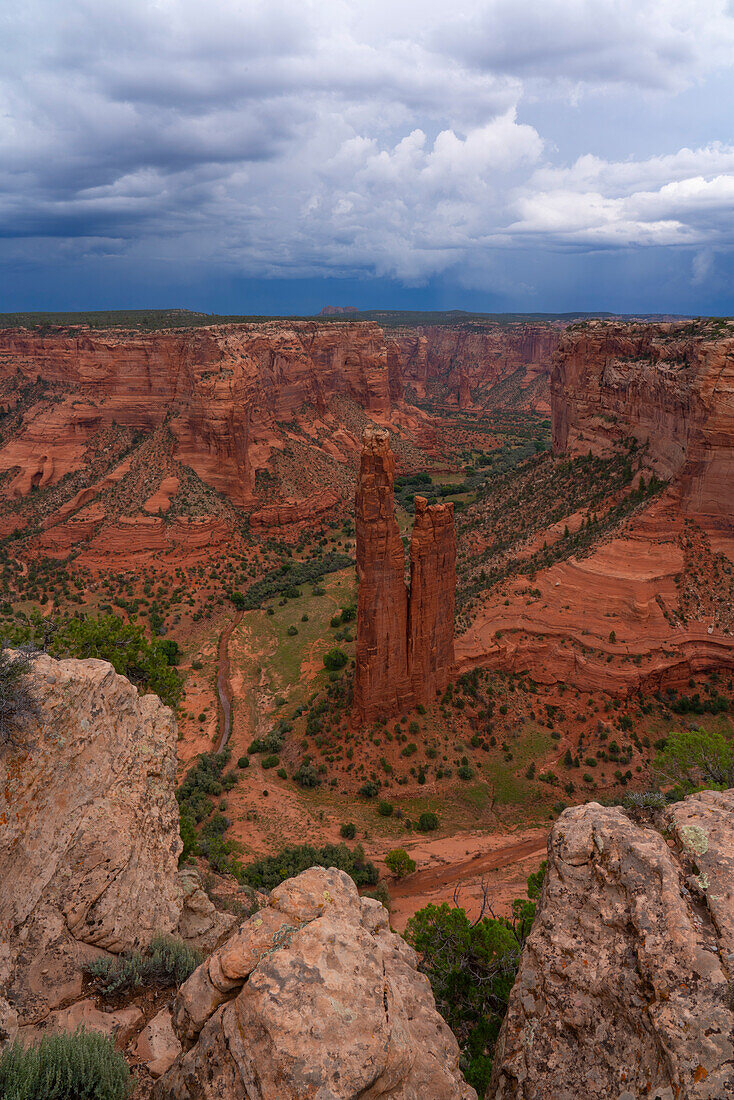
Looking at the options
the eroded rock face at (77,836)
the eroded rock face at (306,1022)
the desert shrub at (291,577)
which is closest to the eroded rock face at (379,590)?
the eroded rock face at (77,836)

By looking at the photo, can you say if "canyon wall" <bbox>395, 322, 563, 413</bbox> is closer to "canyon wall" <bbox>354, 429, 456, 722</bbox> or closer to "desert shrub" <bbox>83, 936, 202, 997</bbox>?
"canyon wall" <bbox>354, 429, 456, 722</bbox>

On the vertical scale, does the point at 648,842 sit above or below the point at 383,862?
above

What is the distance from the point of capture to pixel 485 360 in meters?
180

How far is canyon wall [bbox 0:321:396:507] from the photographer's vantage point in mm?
68562

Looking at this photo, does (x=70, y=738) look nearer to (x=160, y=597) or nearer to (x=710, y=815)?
(x=710, y=815)

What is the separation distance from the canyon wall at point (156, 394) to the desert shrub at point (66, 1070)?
211 ft

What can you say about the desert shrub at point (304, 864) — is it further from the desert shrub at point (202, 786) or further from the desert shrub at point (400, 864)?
the desert shrub at point (202, 786)

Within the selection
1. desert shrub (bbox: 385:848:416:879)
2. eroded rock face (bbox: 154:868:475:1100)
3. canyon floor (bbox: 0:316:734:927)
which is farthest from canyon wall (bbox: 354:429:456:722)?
eroded rock face (bbox: 154:868:475:1100)

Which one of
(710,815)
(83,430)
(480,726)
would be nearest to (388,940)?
(710,815)

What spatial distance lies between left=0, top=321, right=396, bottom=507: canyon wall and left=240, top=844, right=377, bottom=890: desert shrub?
163ft

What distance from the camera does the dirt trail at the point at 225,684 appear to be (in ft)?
129

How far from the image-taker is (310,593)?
60.1 m

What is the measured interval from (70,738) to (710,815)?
1158cm

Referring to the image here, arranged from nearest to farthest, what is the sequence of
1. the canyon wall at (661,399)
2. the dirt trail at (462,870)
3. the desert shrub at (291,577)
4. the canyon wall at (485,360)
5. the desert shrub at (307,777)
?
the dirt trail at (462,870), the desert shrub at (307,777), the canyon wall at (661,399), the desert shrub at (291,577), the canyon wall at (485,360)
